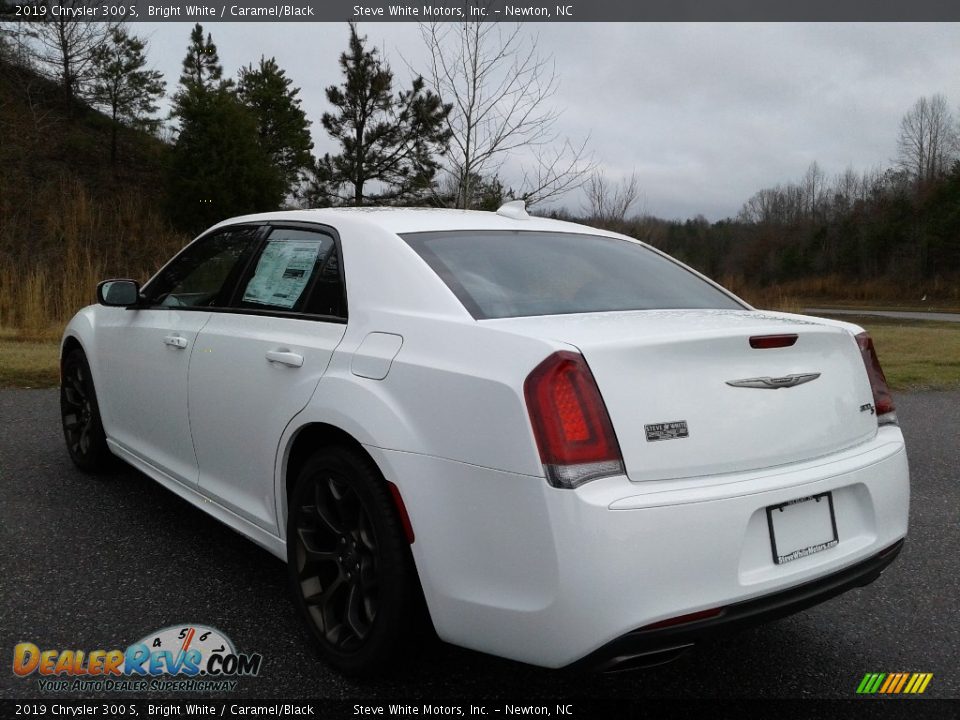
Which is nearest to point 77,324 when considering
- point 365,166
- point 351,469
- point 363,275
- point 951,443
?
point 363,275

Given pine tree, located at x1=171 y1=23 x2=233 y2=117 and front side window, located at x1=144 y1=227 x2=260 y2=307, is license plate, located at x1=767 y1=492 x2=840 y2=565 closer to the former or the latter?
front side window, located at x1=144 y1=227 x2=260 y2=307

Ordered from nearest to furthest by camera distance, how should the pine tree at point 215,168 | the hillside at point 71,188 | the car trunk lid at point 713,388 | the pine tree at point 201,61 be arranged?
1. the car trunk lid at point 713,388
2. the hillside at point 71,188
3. the pine tree at point 215,168
4. the pine tree at point 201,61

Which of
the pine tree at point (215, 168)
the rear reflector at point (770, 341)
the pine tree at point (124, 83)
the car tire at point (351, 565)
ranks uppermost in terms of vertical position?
the pine tree at point (124, 83)

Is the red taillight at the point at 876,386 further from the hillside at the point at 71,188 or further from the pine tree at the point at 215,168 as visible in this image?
the pine tree at the point at 215,168

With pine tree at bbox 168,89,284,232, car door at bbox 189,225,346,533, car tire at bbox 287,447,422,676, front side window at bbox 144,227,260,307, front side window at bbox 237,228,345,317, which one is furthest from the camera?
pine tree at bbox 168,89,284,232

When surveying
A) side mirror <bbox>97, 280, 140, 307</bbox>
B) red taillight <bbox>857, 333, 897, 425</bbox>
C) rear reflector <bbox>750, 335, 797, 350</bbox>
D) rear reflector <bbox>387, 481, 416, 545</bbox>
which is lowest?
rear reflector <bbox>387, 481, 416, 545</bbox>

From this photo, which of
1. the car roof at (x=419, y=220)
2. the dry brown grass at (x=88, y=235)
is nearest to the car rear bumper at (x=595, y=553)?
the car roof at (x=419, y=220)

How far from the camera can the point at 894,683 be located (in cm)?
252

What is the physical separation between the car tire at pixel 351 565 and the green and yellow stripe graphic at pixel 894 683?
1.46 m

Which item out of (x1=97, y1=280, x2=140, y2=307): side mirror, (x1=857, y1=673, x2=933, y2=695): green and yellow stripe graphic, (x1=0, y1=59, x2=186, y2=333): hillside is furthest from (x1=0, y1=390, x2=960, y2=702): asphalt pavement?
(x1=0, y1=59, x2=186, y2=333): hillside

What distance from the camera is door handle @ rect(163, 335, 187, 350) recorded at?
3418 millimetres

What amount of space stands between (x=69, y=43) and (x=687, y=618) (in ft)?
109

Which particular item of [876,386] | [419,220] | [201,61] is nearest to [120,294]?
[419,220]

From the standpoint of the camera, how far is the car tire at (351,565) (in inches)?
89.0
